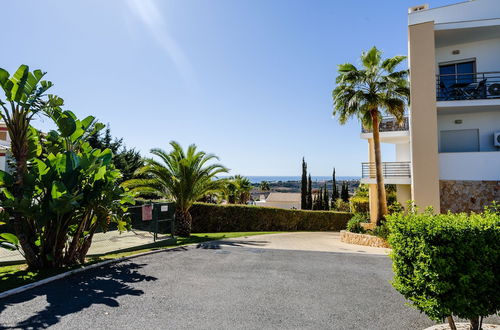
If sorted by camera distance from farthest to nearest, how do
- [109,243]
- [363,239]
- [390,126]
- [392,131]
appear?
[390,126] → [392,131] → [363,239] → [109,243]

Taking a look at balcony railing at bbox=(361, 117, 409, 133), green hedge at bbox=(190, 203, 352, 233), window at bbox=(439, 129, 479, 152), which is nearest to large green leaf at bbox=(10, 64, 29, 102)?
green hedge at bbox=(190, 203, 352, 233)

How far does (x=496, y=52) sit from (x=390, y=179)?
8709mm

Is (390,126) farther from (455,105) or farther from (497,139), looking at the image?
(497,139)

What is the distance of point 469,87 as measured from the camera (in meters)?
15.0

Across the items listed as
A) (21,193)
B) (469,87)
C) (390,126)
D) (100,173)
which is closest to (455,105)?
(469,87)

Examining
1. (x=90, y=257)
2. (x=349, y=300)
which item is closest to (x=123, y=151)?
(x=90, y=257)

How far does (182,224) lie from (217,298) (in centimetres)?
1109

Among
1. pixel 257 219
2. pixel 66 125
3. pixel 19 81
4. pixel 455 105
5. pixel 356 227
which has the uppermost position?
pixel 455 105

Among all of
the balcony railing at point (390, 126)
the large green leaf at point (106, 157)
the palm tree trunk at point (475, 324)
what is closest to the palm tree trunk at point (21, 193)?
the large green leaf at point (106, 157)

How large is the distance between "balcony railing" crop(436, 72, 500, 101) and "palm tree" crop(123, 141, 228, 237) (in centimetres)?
1306

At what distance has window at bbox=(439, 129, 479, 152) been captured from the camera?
15.7 meters

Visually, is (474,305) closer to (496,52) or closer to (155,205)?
(155,205)

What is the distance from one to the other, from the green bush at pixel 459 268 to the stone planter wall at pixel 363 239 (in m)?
11.3

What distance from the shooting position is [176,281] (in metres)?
7.56
